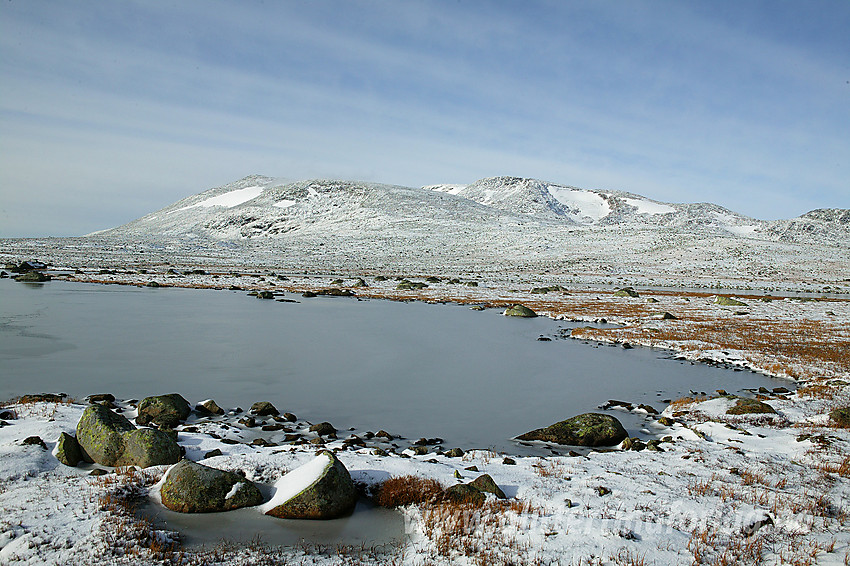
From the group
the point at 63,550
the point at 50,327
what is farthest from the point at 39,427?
the point at 50,327

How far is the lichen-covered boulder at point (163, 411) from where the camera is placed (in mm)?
14977

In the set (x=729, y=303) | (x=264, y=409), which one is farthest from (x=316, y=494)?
(x=729, y=303)

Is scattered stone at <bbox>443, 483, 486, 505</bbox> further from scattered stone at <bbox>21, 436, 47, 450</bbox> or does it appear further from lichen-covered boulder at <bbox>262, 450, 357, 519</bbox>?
scattered stone at <bbox>21, 436, 47, 450</bbox>

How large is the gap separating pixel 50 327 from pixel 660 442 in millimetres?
32140

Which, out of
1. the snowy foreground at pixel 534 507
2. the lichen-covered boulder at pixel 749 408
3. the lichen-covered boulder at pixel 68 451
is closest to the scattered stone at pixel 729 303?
the lichen-covered boulder at pixel 749 408

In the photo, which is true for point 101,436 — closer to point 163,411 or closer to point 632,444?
point 163,411

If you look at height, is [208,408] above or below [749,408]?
below

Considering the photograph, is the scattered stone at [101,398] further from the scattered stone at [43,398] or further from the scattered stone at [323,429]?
the scattered stone at [323,429]

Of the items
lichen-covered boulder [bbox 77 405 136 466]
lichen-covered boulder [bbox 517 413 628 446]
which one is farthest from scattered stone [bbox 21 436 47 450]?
lichen-covered boulder [bbox 517 413 628 446]

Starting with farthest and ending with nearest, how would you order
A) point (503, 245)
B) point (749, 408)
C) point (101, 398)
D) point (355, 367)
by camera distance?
point (503, 245) → point (355, 367) → point (101, 398) → point (749, 408)

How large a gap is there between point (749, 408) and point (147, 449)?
1712cm

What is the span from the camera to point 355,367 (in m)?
23.6

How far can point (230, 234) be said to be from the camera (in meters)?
196

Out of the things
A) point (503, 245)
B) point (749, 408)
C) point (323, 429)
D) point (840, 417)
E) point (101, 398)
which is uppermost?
point (503, 245)
